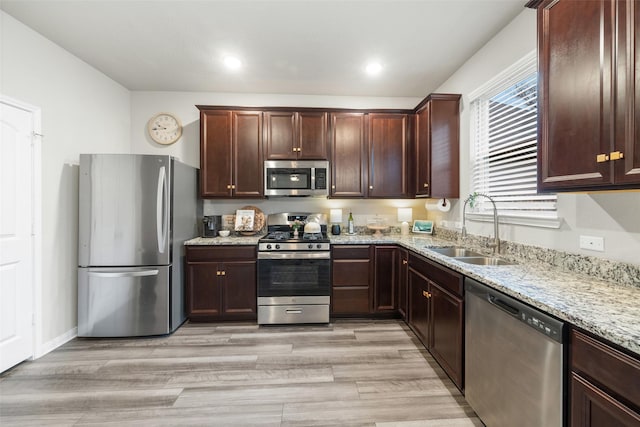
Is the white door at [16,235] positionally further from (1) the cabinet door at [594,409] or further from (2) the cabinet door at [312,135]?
(1) the cabinet door at [594,409]

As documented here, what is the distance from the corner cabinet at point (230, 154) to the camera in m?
3.35

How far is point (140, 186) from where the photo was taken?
9.06 feet

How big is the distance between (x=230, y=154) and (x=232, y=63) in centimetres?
100

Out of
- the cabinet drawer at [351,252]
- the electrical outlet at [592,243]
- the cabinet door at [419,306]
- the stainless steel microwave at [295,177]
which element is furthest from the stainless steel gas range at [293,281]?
the electrical outlet at [592,243]

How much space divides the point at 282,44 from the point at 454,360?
2966 mm

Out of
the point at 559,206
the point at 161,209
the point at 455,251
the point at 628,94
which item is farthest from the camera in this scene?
the point at 161,209

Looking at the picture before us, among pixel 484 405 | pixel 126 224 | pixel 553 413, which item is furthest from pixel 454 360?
pixel 126 224

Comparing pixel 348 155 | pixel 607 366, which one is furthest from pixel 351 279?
pixel 607 366

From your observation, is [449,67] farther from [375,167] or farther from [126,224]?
[126,224]

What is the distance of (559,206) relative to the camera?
5.99 feet

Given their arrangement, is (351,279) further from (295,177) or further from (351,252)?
(295,177)

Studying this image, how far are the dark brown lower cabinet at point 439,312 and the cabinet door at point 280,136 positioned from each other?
75.6 inches

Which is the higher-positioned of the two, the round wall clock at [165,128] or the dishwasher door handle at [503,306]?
the round wall clock at [165,128]

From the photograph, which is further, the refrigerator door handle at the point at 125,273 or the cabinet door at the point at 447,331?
the refrigerator door handle at the point at 125,273
